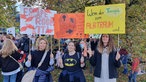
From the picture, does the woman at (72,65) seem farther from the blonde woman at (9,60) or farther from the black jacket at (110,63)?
the blonde woman at (9,60)

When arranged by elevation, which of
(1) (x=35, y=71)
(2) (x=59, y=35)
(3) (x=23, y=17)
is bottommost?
(1) (x=35, y=71)

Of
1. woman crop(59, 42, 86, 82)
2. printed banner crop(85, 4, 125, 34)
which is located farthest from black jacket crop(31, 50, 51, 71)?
printed banner crop(85, 4, 125, 34)

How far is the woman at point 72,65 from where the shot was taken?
252 inches

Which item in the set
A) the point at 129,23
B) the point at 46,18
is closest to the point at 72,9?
the point at 129,23

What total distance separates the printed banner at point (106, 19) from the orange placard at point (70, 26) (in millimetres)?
282

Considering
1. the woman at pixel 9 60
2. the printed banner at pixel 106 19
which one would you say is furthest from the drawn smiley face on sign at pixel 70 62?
the woman at pixel 9 60

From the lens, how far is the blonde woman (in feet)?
24.2

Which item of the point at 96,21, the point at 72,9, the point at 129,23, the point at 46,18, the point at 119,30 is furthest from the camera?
the point at 72,9

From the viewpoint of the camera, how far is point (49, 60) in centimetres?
675

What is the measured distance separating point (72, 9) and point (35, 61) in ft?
Answer: 18.9

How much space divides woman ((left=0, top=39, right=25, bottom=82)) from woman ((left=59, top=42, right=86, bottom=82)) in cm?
156

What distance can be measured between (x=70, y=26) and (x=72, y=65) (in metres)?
1.17

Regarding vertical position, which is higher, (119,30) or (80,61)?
(119,30)

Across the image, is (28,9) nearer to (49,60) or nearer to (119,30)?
(49,60)
